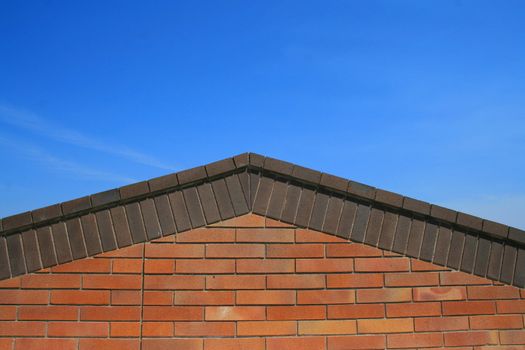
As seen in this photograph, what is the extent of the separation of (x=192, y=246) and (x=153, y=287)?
388 millimetres

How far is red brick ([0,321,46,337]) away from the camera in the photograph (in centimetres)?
408

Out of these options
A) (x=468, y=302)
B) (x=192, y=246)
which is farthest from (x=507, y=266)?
(x=192, y=246)

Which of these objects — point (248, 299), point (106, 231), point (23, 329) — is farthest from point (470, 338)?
point (23, 329)

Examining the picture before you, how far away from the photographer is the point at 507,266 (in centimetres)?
445

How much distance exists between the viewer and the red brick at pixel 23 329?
408 cm

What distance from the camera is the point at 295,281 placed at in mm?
4203

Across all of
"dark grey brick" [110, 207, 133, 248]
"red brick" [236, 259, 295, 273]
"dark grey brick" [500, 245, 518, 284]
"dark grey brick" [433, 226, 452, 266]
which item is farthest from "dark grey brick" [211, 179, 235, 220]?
"dark grey brick" [500, 245, 518, 284]

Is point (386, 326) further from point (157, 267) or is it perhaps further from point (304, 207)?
point (157, 267)

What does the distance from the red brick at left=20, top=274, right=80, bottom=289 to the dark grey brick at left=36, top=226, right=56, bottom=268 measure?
3.6 inches

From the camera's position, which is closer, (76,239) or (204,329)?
(204,329)

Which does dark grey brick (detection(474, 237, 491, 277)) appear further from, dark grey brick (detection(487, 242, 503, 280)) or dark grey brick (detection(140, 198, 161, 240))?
dark grey brick (detection(140, 198, 161, 240))

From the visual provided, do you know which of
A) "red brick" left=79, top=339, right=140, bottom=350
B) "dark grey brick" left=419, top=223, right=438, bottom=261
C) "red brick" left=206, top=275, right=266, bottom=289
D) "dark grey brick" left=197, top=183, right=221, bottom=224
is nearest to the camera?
"red brick" left=79, top=339, right=140, bottom=350

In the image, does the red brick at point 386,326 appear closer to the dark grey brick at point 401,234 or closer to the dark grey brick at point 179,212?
the dark grey brick at point 401,234

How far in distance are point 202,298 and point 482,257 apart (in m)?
2.10
